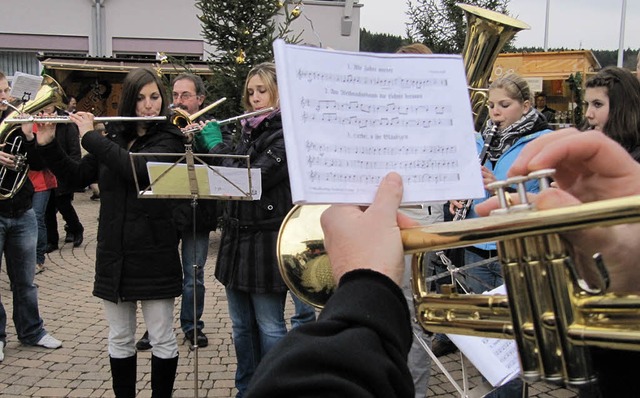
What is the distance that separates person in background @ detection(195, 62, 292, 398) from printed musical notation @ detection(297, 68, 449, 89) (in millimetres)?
2181

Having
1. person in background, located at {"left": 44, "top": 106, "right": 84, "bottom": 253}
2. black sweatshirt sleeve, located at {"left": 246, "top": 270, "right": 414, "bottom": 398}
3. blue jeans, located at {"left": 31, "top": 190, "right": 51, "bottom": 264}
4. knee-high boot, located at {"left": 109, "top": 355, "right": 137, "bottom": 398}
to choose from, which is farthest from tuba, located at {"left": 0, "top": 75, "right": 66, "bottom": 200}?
black sweatshirt sleeve, located at {"left": 246, "top": 270, "right": 414, "bottom": 398}

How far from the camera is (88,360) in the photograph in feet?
13.3

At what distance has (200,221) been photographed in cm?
427

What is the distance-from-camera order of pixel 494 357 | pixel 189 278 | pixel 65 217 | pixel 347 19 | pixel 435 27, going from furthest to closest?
pixel 347 19
pixel 435 27
pixel 65 217
pixel 189 278
pixel 494 357

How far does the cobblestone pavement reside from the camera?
3611 millimetres

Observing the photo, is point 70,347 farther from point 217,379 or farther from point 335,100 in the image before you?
point 335,100

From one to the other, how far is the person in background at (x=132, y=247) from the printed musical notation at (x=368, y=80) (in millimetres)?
2205

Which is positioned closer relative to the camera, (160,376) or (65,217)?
(160,376)

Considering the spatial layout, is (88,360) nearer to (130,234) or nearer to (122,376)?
(122,376)

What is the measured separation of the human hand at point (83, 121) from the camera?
3197mm

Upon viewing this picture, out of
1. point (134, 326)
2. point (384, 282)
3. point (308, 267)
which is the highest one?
point (384, 282)

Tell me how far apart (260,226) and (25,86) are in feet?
7.49

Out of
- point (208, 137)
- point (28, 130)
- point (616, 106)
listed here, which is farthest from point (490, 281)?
point (28, 130)

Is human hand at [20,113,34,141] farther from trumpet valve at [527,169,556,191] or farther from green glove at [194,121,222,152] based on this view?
trumpet valve at [527,169,556,191]
